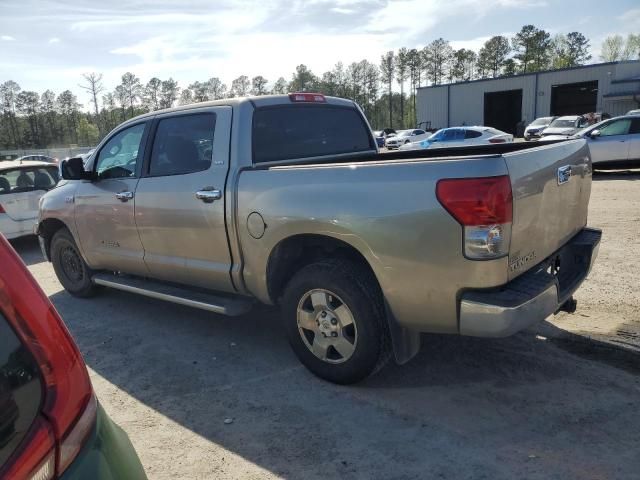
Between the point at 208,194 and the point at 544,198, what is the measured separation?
7.73 feet

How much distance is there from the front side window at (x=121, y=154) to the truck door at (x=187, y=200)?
243 millimetres

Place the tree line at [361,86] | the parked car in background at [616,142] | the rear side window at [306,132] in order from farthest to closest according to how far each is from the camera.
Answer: the tree line at [361,86] → the parked car in background at [616,142] → the rear side window at [306,132]

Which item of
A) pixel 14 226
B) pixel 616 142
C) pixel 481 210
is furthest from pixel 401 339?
pixel 616 142

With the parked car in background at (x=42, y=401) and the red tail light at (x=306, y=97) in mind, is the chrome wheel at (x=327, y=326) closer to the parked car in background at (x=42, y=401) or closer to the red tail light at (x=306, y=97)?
the red tail light at (x=306, y=97)

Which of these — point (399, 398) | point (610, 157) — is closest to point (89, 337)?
point (399, 398)

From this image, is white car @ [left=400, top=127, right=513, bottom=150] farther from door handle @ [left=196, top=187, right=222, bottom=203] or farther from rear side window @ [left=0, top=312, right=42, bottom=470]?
rear side window @ [left=0, top=312, right=42, bottom=470]

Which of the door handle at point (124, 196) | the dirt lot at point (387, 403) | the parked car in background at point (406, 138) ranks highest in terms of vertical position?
the door handle at point (124, 196)

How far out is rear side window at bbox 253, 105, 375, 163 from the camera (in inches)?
162

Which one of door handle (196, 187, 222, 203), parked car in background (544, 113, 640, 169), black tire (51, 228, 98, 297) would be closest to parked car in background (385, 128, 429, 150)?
parked car in background (544, 113, 640, 169)

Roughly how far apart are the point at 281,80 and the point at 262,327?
104 metres

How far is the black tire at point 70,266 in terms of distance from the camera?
5691 millimetres

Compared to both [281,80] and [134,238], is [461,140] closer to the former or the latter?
[134,238]

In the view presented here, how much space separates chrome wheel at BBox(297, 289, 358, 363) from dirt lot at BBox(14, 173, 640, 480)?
0.26 metres

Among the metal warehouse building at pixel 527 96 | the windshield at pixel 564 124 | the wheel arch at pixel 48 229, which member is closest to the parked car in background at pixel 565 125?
the windshield at pixel 564 124
